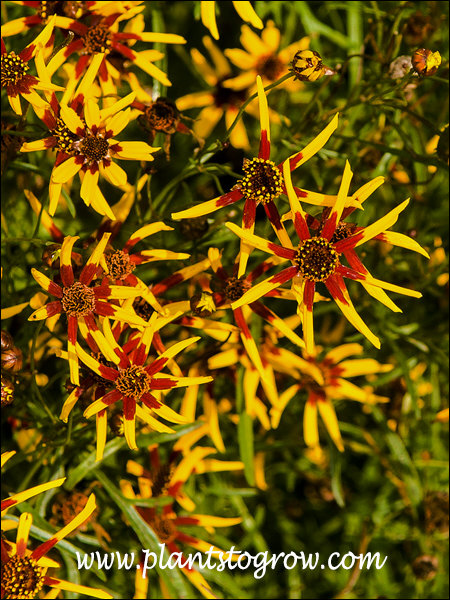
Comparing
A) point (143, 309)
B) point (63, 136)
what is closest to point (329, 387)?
point (143, 309)

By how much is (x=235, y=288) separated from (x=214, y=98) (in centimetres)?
74

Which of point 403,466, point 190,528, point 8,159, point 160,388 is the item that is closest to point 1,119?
point 8,159

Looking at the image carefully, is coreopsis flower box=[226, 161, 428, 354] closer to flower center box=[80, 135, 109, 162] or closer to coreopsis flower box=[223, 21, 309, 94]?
flower center box=[80, 135, 109, 162]

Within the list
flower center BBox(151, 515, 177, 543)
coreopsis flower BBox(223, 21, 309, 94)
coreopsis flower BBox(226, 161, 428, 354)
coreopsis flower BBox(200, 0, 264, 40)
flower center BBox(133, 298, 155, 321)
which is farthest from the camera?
coreopsis flower BBox(223, 21, 309, 94)

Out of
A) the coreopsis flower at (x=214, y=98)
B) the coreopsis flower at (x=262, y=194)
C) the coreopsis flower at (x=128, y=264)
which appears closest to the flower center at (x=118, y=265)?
the coreopsis flower at (x=128, y=264)

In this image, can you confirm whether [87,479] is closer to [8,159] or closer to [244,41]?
[8,159]

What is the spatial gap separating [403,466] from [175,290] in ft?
1.93

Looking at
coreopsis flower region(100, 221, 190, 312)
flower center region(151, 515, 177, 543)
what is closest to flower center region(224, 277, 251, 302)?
coreopsis flower region(100, 221, 190, 312)

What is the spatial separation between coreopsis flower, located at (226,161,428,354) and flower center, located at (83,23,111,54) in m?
0.42

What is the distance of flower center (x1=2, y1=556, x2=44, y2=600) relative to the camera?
980 mm

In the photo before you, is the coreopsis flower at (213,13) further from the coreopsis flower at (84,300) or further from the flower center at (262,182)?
the coreopsis flower at (84,300)

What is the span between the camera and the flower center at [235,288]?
1.04 m

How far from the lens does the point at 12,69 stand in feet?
3.12

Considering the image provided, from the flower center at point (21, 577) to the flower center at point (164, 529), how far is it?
0.27m
